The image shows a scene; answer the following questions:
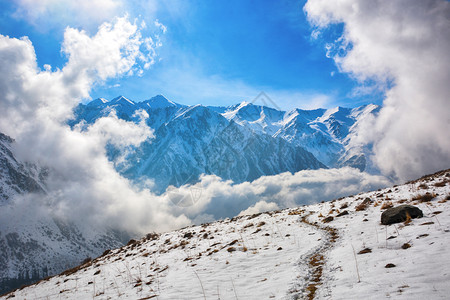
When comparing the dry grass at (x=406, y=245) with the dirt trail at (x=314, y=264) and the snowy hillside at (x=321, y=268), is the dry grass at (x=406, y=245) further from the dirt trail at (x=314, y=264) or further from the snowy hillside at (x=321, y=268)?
the dirt trail at (x=314, y=264)

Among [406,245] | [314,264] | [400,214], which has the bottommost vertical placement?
[314,264]

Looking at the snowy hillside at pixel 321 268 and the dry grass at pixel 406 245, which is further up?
the dry grass at pixel 406 245

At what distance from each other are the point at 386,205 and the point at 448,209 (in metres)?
4.77

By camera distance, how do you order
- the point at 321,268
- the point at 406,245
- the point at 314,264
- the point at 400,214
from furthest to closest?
1. the point at 400,214
2. the point at 314,264
3. the point at 321,268
4. the point at 406,245

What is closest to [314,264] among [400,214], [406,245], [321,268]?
[321,268]

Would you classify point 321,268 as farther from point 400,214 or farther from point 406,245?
point 400,214

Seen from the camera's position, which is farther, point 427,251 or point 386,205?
point 386,205

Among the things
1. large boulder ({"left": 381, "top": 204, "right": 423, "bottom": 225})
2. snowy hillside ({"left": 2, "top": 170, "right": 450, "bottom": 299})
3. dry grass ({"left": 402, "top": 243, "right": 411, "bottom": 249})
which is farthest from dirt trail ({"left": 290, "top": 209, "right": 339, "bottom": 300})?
dry grass ({"left": 402, "top": 243, "right": 411, "bottom": 249})

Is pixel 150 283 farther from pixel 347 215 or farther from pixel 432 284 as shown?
pixel 347 215

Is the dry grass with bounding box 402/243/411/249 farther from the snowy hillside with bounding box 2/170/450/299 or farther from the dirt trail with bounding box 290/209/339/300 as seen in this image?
the dirt trail with bounding box 290/209/339/300

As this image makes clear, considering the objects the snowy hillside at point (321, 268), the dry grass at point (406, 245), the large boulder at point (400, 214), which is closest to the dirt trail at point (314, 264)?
the snowy hillside at point (321, 268)

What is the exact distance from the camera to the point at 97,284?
13.0m

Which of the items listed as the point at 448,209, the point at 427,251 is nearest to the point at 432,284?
the point at 427,251

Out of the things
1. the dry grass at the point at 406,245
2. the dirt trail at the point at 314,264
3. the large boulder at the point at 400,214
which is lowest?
the dirt trail at the point at 314,264
